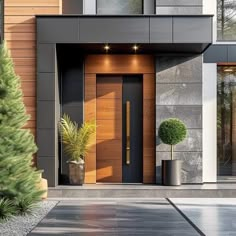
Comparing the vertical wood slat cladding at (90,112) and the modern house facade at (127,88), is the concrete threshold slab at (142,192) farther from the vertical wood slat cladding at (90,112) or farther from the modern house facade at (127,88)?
the vertical wood slat cladding at (90,112)

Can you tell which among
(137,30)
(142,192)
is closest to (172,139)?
(142,192)

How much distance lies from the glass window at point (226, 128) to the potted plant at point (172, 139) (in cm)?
160

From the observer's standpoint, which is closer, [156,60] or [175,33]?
[175,33]

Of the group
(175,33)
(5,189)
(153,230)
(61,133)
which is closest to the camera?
(153,230)

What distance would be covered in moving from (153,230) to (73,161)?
17.0ft


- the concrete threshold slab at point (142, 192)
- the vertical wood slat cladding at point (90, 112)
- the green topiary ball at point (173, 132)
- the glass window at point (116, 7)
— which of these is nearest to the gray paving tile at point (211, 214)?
the concrete threshold slab at point (142, 192)

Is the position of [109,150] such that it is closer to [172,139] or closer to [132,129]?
[132,129]

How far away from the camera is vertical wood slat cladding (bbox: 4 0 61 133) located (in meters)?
12.5

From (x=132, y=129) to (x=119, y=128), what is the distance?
342 millimetres

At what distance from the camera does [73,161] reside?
500 inches

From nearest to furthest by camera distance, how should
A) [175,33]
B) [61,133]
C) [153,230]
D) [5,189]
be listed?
[153,230] → [5,189] → [175,33] → [61,133]

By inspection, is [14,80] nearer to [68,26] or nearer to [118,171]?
[68,26]

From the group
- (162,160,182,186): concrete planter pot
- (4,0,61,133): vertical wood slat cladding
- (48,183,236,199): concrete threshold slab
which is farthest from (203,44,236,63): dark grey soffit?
(4,0,61,133): vertical wood slat cladding

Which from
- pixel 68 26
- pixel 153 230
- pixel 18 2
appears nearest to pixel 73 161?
pixel 68 26
